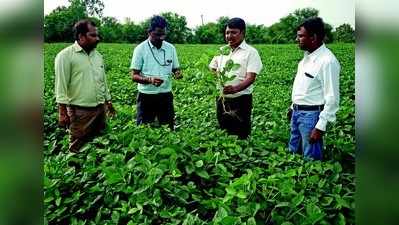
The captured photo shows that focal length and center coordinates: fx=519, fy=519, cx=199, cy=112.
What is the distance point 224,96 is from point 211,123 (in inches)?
7.9

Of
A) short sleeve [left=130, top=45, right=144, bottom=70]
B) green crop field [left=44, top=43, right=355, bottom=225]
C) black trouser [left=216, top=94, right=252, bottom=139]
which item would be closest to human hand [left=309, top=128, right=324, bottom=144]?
green crop field [left=44, top=43, right=355, bottom=225]

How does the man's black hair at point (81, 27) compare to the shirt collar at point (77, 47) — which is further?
the shirt collar at point (77, 47)

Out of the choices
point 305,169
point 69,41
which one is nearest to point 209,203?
point 305,169

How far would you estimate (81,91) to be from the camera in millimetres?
3143

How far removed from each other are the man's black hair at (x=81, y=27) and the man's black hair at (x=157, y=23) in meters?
0.35

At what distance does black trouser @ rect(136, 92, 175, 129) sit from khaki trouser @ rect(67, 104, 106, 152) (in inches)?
14.1

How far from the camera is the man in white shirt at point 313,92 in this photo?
2637 millimetres

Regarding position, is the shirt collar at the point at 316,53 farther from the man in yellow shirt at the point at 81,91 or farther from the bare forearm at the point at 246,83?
the man in yellow shirt at the point at 81,91

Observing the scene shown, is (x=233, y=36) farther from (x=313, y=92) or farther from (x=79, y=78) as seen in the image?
(x=79, y=78)

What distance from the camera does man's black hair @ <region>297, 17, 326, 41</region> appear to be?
2457 millimetres

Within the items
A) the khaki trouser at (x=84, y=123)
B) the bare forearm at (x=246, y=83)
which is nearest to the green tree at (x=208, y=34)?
the bare forearm at (x=246, y=83)

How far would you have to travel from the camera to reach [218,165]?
245 cm

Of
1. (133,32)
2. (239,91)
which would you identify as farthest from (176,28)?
(239,91)
